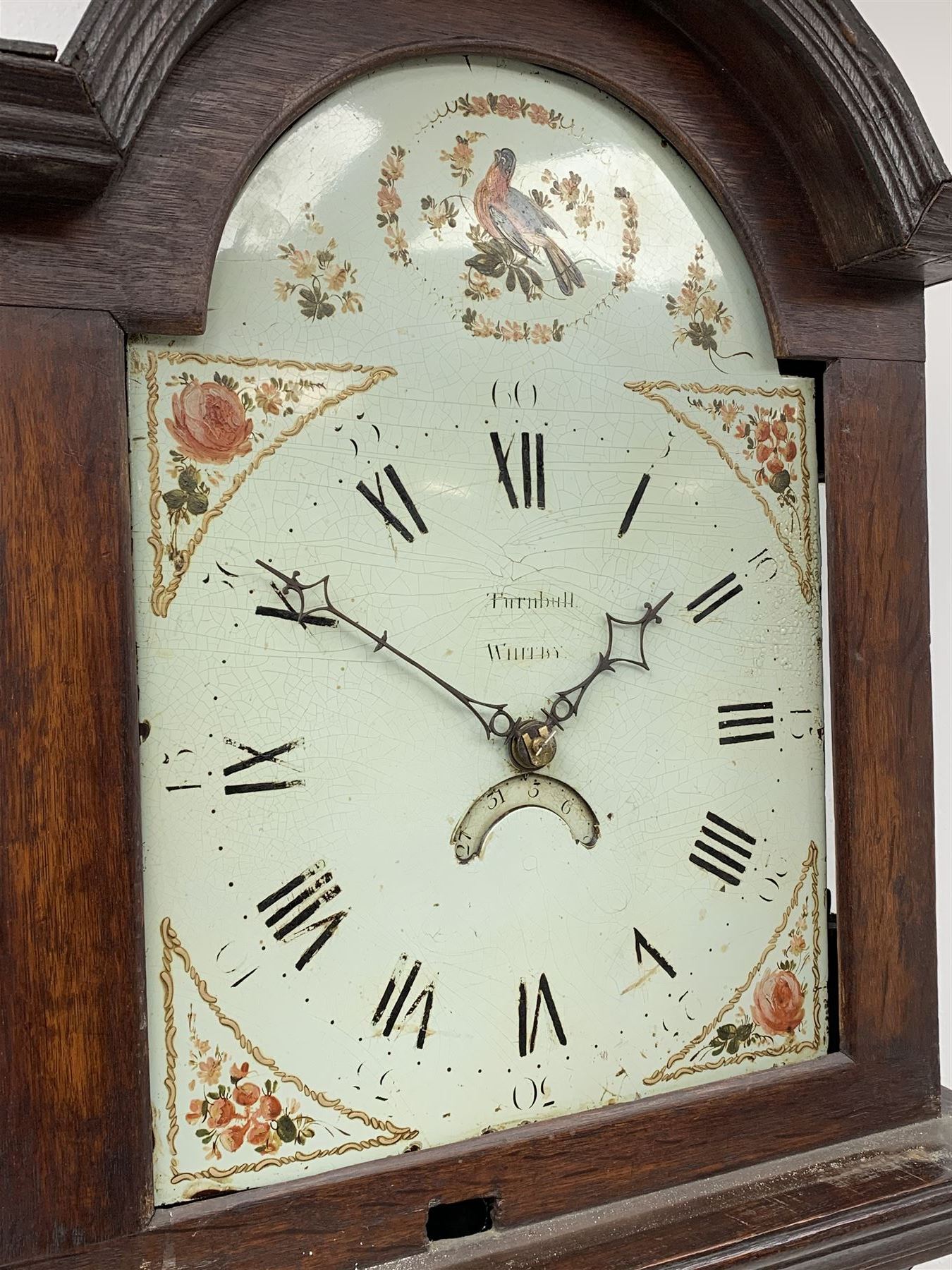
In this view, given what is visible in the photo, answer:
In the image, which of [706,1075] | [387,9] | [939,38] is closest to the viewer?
[387,9]

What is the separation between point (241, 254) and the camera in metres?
0.94

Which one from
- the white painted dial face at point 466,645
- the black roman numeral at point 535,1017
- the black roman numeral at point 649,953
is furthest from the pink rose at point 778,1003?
the black roman numeral at point 535,1017

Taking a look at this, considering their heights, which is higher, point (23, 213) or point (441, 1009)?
point (23, 213)

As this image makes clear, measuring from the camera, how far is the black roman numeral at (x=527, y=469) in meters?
1.04

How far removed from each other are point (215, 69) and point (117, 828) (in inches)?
23.1

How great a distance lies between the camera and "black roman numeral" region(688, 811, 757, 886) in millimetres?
1139

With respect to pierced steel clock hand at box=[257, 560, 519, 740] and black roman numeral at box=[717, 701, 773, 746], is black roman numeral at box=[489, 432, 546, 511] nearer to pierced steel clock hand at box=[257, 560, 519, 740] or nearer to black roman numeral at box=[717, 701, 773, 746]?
pierced steel clock hand at box=[257, 560, 519, 740]

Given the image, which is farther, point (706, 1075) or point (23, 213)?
point (706, 1075)

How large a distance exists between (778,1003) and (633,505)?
1.70 feet

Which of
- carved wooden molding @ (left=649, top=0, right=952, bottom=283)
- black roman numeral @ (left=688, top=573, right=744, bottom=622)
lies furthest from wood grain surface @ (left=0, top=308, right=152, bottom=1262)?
carved wooden molding @ (left=649, top=0, right=952, bottom=283)

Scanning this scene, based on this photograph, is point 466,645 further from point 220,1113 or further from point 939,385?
point 939,385

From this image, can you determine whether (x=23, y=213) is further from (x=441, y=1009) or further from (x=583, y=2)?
(x=441, y=1009)

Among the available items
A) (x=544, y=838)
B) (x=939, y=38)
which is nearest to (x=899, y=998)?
(x=544, y=838)

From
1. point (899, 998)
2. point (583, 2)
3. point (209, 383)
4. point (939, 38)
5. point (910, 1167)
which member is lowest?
point (910, 1167)
